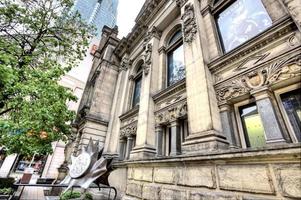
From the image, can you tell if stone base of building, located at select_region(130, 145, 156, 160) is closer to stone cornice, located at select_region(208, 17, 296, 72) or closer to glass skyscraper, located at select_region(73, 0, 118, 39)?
stone cornice, located at select_region(208, 17, 296, 72)

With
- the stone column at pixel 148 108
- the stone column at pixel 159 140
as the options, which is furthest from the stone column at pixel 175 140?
the stone column at pixel 148 108

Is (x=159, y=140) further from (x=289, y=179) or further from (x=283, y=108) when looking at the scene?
(x=289, y=179)

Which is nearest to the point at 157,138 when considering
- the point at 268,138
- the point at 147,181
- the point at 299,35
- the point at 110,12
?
the point at 147,181

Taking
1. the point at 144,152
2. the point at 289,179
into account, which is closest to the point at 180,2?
the point at 144,152

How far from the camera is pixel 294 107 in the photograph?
3.76m

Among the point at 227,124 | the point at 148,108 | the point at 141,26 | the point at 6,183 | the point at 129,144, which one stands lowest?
the point at 6,183

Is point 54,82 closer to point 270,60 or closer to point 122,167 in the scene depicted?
point 122,167

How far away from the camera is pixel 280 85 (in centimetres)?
402

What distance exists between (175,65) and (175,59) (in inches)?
19.0

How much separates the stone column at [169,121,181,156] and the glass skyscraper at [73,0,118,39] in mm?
42605

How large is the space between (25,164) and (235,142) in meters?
33.1

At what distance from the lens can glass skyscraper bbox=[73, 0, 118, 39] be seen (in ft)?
147

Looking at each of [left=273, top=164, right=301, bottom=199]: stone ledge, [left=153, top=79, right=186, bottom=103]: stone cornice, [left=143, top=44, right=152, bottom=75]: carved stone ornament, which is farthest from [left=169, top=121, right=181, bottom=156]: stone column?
[left=143, top=44, right=152, bottom=75]: carved stone ornament

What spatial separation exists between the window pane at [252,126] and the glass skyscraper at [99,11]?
147 ft
